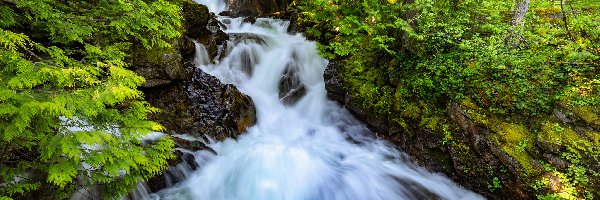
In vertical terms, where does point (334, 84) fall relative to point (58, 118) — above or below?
below

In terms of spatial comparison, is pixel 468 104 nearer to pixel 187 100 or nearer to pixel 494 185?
pixel 494 185

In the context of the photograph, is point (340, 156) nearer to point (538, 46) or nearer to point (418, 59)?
point (418, 59)

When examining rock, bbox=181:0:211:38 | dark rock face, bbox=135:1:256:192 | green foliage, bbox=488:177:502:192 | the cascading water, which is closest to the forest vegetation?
green foliage, bbox=488:177:502:192

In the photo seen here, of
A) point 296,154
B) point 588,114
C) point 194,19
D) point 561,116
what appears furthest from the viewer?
point 194,19

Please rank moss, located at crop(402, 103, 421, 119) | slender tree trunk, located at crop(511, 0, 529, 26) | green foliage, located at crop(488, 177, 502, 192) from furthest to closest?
moss, located at crop(402, 103, 421, 119)
slender tree trunk, located at crop(511, 0, 529, 26)
green foliage, located at crop(488, 177, 502, 192)

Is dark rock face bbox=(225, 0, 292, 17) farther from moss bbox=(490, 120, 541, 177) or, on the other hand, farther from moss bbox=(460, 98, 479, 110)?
moss bbox=(490, 120, 541, 177)

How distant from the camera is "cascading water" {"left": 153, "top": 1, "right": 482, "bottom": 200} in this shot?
6.69m

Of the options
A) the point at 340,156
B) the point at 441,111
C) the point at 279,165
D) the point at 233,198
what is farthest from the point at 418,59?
the point at 233,198

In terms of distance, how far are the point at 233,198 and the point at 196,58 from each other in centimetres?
521

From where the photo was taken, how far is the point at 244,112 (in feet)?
29.4

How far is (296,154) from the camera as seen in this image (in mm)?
8008

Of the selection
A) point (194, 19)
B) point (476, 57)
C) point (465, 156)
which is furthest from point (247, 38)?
point (465, 156)

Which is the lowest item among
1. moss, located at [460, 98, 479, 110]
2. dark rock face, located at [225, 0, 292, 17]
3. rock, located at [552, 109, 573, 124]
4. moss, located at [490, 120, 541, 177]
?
moss, located at [490, 120, 541, 177]

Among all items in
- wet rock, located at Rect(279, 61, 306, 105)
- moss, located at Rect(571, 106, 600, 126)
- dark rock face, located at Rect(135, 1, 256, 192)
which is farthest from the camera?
wet rock, located at Rect(279, 61, 306, 105)
